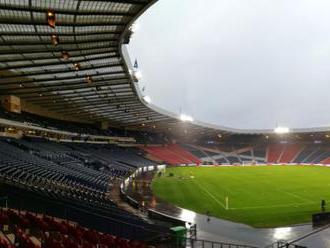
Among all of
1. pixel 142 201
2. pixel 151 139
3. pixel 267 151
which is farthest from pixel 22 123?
pixel 267 151

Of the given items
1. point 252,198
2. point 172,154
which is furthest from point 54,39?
point 172,154

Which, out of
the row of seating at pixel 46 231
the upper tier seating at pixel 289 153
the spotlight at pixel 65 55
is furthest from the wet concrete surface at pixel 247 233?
the upper tier seating at pixel 289 153

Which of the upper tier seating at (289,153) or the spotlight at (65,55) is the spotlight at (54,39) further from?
the upper tier seating at (289,153)

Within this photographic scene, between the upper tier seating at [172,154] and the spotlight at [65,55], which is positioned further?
the upper tier seating at [172,154]

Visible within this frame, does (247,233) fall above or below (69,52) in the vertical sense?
below

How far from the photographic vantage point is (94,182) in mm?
39906

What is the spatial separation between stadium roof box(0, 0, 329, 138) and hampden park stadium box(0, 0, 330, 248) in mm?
88

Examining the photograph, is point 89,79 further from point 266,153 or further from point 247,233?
point 266,153

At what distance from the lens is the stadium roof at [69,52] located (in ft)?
72.5

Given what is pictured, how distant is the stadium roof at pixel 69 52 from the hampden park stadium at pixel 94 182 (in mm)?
88

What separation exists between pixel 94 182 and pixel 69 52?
1347 centimetres

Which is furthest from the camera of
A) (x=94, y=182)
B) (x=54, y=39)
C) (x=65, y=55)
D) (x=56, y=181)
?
(x=94, y=182)

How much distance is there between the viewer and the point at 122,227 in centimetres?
2089

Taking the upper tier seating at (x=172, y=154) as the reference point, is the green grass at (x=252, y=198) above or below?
below
